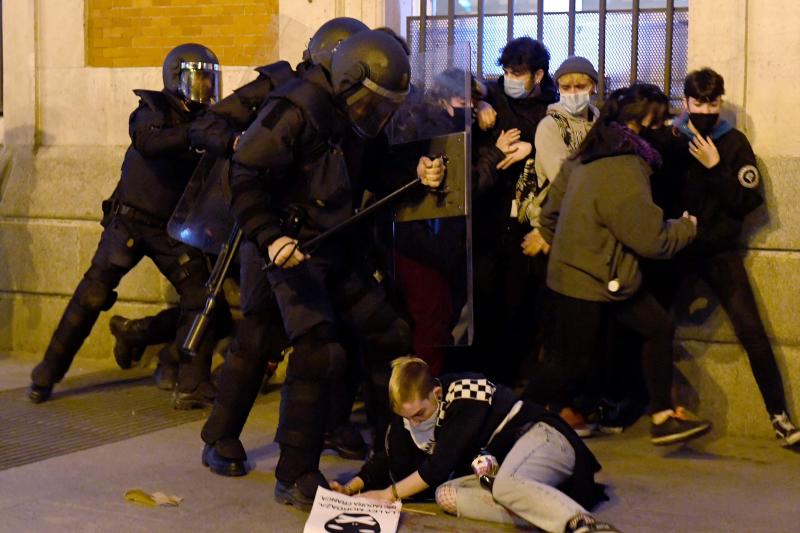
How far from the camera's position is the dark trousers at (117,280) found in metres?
7.41

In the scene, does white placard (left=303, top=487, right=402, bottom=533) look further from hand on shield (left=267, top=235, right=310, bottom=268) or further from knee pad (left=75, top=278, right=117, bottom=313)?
knee pad (left=75, top=278, right=117, bottom=313)

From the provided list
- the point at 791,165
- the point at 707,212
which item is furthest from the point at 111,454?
the point at 791,165

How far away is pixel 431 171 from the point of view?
18.3 feet

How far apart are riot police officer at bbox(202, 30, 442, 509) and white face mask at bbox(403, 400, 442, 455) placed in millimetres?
372

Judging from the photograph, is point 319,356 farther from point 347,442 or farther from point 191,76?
point 191,76

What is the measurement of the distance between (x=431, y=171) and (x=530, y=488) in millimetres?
1421

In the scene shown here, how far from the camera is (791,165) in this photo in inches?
261

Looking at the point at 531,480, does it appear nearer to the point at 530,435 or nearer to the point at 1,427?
the point at 530,435

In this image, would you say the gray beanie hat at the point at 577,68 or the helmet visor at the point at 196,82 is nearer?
the gray beanie hat at the point at 577,68

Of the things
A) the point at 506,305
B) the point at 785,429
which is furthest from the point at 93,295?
the point at 785,429

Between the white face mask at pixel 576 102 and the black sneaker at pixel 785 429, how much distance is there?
174 cm

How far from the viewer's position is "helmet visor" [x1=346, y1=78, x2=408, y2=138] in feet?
17.1

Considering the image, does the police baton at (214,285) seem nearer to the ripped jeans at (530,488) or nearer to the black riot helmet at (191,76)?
the ripped jeans at (530,488)

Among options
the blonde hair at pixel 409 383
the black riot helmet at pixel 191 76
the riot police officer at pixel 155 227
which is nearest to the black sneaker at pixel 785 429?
the blonde hair at pixel 409 383
